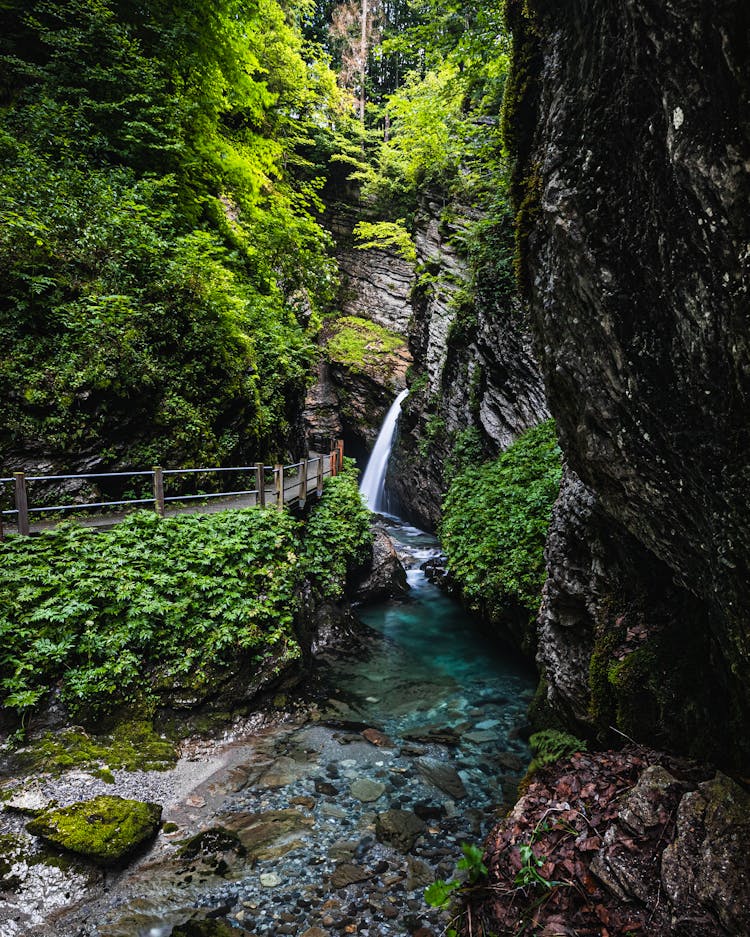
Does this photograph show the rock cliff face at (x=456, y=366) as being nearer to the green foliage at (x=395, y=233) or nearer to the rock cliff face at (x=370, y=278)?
the green foliage at (x=395, y=233)

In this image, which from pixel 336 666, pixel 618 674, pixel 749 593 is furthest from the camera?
pixel 336 666

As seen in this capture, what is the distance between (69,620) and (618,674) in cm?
652

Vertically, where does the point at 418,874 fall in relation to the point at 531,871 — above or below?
below

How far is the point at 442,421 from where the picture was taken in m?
16.8

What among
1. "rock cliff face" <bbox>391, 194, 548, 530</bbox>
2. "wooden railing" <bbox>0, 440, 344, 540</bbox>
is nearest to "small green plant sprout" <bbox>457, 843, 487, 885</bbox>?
"wooden railing" <bbox>0, 440, 344, 540</bbox>

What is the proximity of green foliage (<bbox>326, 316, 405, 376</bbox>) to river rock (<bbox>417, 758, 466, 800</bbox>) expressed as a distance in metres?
18.7

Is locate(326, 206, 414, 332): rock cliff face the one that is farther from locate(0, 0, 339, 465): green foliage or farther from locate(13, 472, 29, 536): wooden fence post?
locate(13, 472, 29, 536): wooden fence post

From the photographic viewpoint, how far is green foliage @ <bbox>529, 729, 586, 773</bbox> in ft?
15.4

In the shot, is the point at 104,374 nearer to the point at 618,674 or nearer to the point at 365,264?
the point at 618,674

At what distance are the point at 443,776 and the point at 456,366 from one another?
41.3ft

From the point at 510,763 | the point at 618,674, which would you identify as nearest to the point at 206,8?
the point at 618,674

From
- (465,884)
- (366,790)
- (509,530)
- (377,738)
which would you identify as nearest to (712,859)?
(465,884)

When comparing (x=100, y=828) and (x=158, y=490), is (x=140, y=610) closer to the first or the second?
(x=158, y=490)

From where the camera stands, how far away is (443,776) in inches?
243
